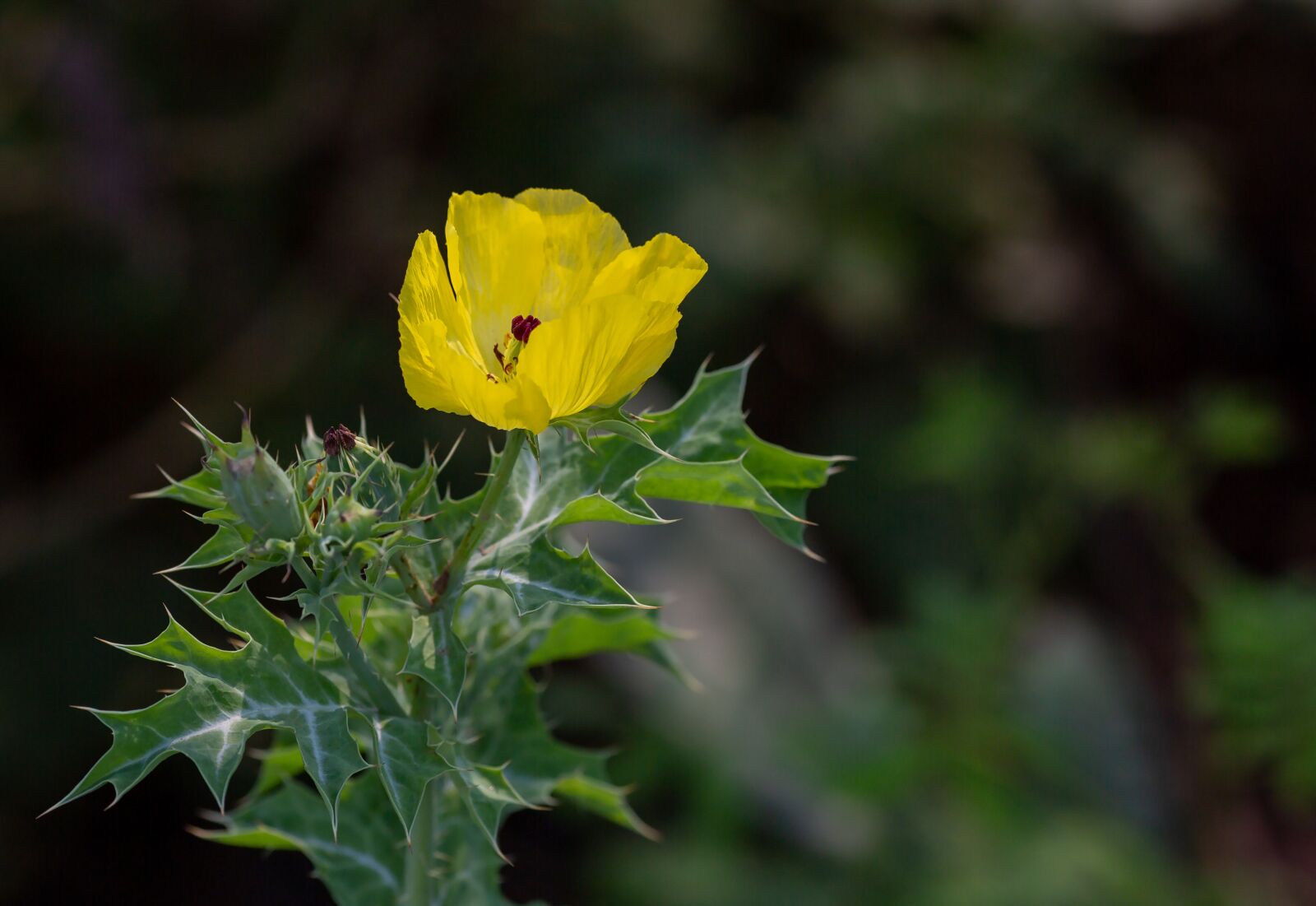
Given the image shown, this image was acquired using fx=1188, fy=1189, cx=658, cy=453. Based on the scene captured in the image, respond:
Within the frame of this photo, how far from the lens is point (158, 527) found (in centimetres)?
330

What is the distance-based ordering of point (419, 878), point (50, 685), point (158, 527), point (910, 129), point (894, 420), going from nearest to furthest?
point (419, 878), point (50, 685), point (158, 527), point (894, 420), point (910, 129)

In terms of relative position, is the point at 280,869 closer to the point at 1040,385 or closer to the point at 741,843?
the point at 741,843

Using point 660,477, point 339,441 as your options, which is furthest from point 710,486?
point 339,441

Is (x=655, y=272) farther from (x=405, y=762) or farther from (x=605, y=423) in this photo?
(x=405, y=762)

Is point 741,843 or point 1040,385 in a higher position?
point 1040,385

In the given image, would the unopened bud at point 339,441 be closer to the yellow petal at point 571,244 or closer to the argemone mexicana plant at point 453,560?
the argemone mexicana plant at point 453,560

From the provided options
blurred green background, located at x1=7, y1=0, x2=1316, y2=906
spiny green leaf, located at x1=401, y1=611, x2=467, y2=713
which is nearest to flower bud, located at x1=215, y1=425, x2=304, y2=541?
spiny green leaf, located at x1=401, y1=611, x2=467, y2=713

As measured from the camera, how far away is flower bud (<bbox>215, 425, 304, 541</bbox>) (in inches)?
28.2

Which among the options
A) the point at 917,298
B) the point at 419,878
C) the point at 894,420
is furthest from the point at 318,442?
the point at 917,298

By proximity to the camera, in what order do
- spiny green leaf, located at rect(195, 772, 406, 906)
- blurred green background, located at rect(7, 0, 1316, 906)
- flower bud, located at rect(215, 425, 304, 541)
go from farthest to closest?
1. blurred green background, located at rect(7, 0, 1316, 906)
2. spiny green leaf, located at rect(195, 772, 406, 906)
3. flower bud, located at rect(215, 425, 304, 541)

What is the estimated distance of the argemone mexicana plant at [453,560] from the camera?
74cm

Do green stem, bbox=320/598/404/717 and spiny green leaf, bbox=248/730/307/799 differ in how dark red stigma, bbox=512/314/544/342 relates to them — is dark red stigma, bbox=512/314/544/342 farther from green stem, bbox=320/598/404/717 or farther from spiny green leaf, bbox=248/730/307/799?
spiny green leaf, bbox=248/730/307/799

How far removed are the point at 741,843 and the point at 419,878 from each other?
2096 mm

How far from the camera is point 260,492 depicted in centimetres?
72
